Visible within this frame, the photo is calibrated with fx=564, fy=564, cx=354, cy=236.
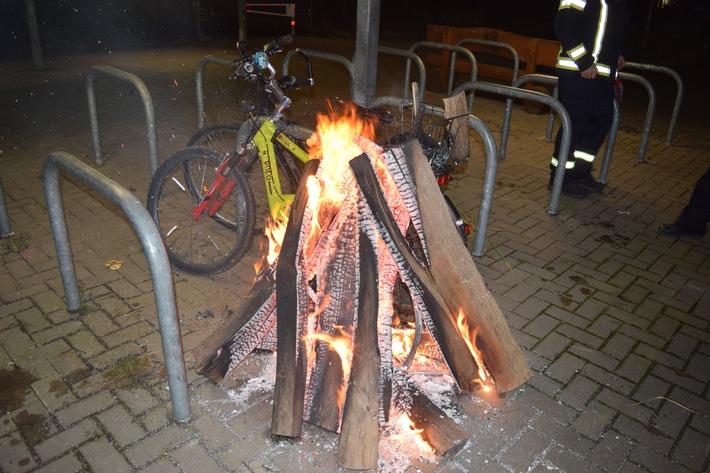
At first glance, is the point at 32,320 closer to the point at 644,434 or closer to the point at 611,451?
the point at 611,451

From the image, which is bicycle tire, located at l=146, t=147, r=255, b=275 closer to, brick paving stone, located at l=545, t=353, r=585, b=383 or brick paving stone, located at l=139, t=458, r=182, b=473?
brick paving stone, located at l=139, t=458, r=182, b=473

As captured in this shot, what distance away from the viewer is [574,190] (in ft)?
20.6

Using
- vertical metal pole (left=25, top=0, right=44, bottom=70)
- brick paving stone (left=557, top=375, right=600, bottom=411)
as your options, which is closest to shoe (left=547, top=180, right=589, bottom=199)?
brick paving stone (left=557, top=375, right=600, bottom=411)

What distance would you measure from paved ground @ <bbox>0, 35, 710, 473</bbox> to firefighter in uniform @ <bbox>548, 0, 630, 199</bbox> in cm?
56

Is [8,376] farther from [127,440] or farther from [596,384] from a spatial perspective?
[596,384]

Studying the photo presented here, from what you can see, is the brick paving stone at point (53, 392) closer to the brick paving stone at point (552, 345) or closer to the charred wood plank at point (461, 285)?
the charred wood plank at point (461, 285)

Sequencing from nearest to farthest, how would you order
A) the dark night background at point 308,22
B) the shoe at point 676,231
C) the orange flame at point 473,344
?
1. the orange flame at point 473,344
2. the shoe at point 676,231
3. the dark night background at point 308,22

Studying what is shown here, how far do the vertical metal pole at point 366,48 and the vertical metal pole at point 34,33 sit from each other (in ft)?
28.0

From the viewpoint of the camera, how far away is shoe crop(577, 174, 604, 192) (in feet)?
21.0

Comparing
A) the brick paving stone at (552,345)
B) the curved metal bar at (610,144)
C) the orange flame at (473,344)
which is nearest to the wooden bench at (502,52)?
the curved metal bar at (610,144)

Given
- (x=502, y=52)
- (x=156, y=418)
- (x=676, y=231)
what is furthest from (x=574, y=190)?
(x=502, y=52)

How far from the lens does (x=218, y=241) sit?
485 cm

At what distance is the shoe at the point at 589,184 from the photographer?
639cm

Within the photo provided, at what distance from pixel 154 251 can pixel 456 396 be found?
72.4 inches
